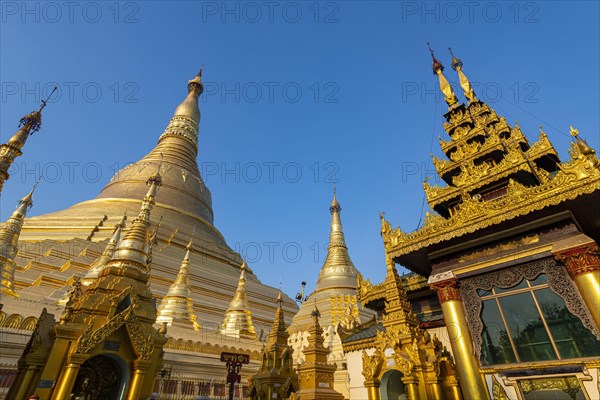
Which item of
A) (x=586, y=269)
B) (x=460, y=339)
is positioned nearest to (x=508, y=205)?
(x=586, y=269)

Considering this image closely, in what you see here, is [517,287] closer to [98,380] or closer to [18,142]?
[98,380]

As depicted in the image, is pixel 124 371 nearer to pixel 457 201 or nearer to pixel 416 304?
pixel 416 304

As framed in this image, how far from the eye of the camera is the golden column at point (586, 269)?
22.0ft

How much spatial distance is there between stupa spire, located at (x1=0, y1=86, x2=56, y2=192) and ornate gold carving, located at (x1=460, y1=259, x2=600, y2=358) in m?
17.2

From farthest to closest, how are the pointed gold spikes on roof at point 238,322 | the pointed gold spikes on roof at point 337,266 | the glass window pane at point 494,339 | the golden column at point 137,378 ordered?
1. the pointed gold spikes on roof at point 337,266
2. the pointed gold spikes on roof at point 238,322
3. the golden column at point 137,378
4. the glass window pane at point 494,339

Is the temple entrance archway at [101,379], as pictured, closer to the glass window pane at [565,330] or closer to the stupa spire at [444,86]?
the glass window pane at [565,330]

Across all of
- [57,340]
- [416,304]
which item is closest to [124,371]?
[57,340]

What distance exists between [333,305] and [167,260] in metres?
13.3

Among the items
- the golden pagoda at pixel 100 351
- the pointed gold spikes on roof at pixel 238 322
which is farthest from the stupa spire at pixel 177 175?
the golden pagoda at pixel 100 351

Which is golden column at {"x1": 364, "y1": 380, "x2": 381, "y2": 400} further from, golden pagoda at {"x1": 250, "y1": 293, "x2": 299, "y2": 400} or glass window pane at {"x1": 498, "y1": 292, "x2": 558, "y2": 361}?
glass window pane at {"x1": 498, "y1": 292, "x2": 558, "y2": 361}

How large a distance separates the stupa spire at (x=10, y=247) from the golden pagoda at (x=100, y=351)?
6706mm

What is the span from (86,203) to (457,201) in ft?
110

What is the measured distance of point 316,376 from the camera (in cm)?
977

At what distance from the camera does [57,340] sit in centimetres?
820
